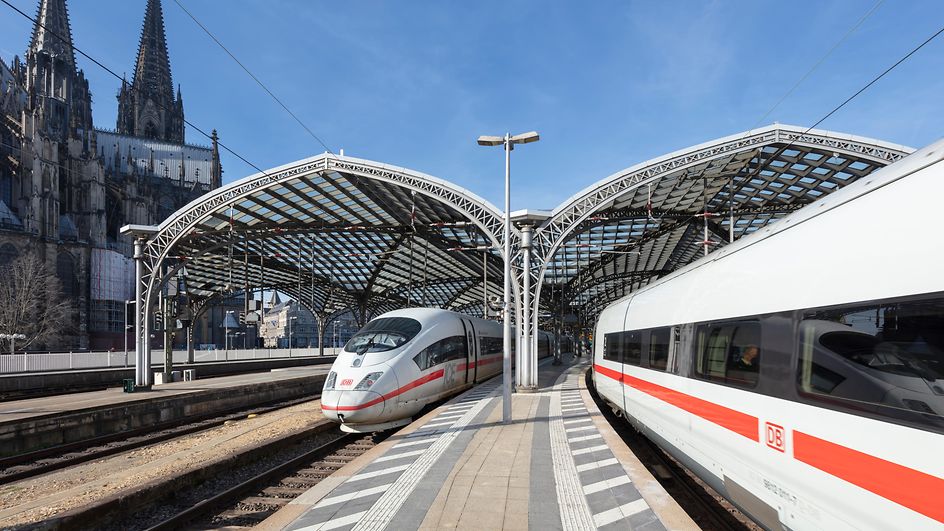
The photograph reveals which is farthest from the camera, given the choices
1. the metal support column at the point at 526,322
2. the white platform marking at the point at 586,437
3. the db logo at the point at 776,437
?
the metal support column at the point at 526,322

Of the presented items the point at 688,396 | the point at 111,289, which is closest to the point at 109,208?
the point at 111,289

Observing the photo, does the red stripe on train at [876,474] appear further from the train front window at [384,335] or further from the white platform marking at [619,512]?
the train front window at [384,335]

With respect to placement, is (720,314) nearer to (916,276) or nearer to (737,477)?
(737,477)

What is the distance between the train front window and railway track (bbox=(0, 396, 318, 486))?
19.2 feet

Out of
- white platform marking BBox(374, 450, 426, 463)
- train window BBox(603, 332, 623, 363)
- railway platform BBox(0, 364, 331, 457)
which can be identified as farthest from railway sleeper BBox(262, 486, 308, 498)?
railway platform BBox(0, 364, 331, 457)

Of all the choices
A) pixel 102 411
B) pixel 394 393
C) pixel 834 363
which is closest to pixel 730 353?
pixel 834 363

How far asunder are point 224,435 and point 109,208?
3566 inches

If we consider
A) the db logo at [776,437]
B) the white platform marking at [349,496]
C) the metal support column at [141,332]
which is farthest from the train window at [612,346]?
the metal support column at [141,332]

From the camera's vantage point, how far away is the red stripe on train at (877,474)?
12.3ft

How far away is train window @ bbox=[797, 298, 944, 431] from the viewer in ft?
13.0

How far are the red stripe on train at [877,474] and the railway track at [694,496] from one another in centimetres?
367

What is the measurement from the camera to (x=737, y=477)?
6863mm

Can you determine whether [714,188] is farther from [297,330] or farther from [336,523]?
[297,330]

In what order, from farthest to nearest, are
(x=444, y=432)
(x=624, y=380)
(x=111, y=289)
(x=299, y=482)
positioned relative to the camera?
(x=111, y=289) → (x=624, y=380) → (x=444, y=432) → (x=299, y=482)
